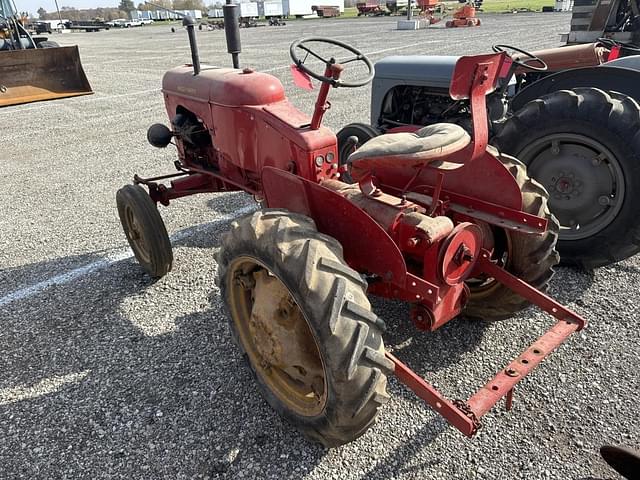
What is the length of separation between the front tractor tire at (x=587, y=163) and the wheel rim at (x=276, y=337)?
216 cm

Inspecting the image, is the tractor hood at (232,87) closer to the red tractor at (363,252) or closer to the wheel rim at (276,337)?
the red tractor at (363,252)

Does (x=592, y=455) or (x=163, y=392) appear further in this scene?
(x=163, y=392)

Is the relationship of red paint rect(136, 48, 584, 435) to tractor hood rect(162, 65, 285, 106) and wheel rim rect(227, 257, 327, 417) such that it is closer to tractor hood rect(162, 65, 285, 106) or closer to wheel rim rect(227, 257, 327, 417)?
tractor hood rect(162, 65, 285, 106)

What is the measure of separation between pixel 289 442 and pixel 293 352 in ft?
1.38

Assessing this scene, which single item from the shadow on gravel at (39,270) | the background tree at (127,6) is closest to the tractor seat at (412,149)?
the shadow on gravel at (39,270)

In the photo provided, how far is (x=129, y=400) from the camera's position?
2.38 metres

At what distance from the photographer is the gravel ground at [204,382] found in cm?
203

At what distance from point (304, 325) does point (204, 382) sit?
0.76 meters

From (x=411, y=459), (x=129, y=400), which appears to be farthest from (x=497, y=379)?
(x=129, y=400)

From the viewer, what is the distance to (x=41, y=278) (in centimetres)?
355

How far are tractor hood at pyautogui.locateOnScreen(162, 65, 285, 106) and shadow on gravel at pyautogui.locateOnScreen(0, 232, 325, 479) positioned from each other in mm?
1296

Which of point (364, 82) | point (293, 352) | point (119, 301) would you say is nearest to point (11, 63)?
point (119, 301)

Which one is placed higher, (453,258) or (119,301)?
A: (453,258)

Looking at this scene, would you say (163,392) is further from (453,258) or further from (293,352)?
(453,258)
